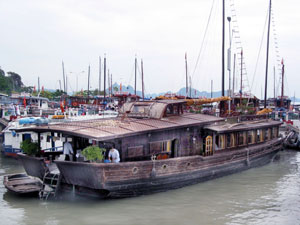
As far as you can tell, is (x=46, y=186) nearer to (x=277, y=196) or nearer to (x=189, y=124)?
(x=189, y=124)

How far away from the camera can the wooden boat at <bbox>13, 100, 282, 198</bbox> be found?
9.86m

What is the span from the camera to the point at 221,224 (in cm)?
891

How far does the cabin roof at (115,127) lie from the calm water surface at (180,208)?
2.27m

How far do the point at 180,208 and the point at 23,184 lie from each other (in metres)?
5.89

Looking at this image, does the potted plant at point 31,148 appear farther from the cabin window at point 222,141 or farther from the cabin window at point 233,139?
the cabin window at point 233,139

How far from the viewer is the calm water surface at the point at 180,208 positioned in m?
9.06

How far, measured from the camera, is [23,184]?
11.6m

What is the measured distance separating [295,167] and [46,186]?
12.9 metres

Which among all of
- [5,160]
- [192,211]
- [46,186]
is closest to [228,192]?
[192,211]

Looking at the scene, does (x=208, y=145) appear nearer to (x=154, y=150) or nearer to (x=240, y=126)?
(x=240, y=126)

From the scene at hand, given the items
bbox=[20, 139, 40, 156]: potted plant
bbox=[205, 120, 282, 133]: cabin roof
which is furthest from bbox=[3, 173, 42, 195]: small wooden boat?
bbox=[205, 120, 282, 133]: cabin roof

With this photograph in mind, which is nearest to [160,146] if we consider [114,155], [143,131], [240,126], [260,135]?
[143,131]

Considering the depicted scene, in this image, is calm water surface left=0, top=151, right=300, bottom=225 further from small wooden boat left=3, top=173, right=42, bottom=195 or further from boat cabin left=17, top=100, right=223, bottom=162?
boat cabin left=17, top=100, right=223, bottom=162

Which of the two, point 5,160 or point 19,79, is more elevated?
point 19,79
